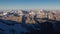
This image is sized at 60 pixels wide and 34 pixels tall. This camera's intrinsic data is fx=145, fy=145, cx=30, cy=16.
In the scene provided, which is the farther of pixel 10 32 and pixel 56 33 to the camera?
pixel 56 33

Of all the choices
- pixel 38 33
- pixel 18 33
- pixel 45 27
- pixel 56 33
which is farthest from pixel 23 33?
pixel 56 33

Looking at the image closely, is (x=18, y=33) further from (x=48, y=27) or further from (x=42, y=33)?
(x=48, y=27)

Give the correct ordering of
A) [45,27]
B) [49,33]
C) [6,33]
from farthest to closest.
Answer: [45,27] → [49,33] → [6,33]

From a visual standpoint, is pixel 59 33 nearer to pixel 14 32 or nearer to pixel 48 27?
pixel 48 27

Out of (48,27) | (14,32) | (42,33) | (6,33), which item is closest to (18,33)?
(14,32)

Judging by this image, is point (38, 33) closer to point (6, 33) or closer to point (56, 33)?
point (56, 33)

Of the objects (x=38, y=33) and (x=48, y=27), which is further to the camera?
(x=48, y=27)

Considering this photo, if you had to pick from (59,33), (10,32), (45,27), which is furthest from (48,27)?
(10,32)

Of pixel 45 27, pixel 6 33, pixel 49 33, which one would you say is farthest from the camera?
pixel 45 27
